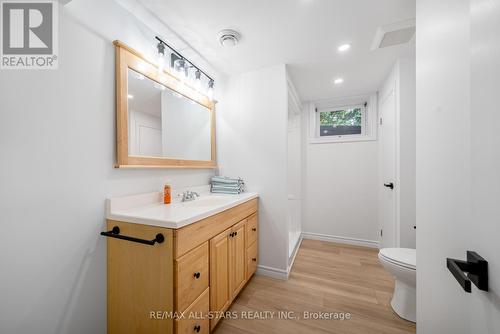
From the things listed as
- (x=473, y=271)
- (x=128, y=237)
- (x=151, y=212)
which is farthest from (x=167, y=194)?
(x=473, y=271)

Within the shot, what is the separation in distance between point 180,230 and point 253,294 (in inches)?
48.0

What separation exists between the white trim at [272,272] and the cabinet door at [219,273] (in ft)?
2.25

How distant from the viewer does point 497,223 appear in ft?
1.33

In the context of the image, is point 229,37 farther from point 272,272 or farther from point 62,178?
point 272,272

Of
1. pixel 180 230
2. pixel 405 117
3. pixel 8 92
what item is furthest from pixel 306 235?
pixel 8 92

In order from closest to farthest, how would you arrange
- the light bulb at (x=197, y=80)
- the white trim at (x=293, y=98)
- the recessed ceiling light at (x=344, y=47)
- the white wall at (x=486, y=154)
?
the white wall at (x=486, y=154), the recessed ceiling light at (x=344, y=47), the light bulb at (x=197, y=80), the white trim at (x=293, y=98)

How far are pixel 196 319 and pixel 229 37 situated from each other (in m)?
2.10

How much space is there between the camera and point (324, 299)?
5.63 ft

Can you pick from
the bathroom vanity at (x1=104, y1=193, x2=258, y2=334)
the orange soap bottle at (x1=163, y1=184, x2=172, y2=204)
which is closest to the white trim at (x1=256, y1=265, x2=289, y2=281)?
the bathroom vanity at (x1=104, y1=193, x2=258, y2=334)

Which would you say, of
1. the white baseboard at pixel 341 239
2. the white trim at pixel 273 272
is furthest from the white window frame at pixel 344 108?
the white trim at pixel 273 272

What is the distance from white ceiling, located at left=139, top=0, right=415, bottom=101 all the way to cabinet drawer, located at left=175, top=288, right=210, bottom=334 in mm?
1973

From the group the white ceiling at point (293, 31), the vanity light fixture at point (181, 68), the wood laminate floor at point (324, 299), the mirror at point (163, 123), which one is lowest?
the wood laminate floor at point (324, 299)

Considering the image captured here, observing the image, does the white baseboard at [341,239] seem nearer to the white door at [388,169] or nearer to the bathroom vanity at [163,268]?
the white door at [388,169]

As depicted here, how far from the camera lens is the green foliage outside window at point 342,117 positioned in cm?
309
